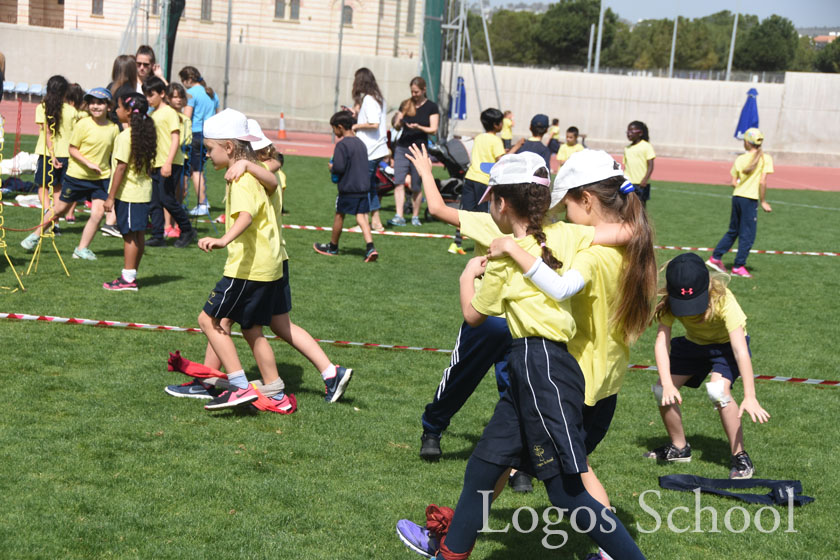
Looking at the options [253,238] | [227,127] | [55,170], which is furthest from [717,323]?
[55,170]

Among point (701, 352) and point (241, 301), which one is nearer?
point (701, 352)

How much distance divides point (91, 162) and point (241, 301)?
494cm

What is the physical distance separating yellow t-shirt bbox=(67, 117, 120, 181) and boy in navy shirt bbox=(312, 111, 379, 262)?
2549 mm

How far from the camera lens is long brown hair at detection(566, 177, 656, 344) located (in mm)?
3611

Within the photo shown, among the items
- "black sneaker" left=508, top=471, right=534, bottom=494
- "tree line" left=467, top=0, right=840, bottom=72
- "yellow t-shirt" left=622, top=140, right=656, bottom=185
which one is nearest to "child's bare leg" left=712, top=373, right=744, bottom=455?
"black sneaker" left=508, top=471, right=534, bottom=494

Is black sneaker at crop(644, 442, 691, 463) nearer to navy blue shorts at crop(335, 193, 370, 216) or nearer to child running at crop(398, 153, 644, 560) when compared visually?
child running at crop(398, 153, 644, 560)

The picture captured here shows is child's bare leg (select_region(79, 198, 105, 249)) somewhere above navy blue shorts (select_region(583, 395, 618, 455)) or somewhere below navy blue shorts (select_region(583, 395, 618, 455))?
below

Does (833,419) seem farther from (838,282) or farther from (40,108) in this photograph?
(40,108)

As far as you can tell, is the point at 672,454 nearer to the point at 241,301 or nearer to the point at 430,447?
the point at 430,447

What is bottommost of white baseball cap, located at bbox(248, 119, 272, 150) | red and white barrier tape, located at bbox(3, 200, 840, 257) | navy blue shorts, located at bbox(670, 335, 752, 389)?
red and white barrier tape, located at bbox(3, 200, 840, 257)

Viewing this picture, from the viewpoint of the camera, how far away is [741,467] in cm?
488

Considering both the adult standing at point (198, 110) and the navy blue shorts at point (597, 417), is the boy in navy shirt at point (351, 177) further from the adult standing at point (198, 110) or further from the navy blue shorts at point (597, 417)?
the navy blue shorts at point (597, 417)

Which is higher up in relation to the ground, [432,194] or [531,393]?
[432,194]

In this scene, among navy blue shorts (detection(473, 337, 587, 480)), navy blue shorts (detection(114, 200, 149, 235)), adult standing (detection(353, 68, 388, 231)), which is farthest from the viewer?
adult standing (detection(353, 68, 388, 231))
